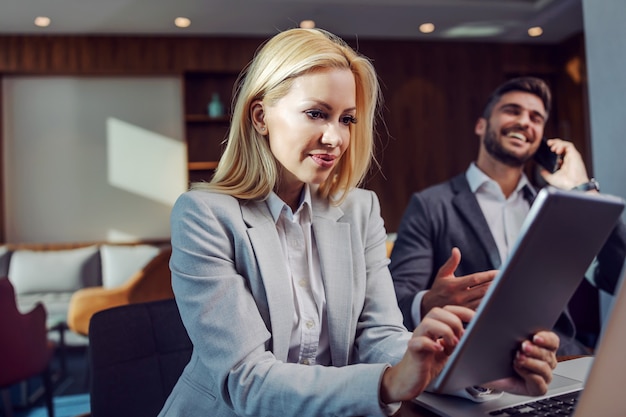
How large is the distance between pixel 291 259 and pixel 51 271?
4.75 m

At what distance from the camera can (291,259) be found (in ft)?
3.82

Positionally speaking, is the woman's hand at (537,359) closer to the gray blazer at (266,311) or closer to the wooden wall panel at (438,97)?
the gray blazer at (266,311)

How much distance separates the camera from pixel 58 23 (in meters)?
5.48

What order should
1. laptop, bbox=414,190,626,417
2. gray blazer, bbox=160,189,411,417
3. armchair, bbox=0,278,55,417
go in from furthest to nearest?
1. armchair, bbox=0,278,55,417
2. gray blazer, bbox=160,189,411,417
3. laptop, bbox=414,190,626,417

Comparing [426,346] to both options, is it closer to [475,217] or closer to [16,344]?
[475,217]

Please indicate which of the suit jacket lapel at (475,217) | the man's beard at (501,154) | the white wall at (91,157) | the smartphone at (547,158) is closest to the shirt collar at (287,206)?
the suit jacket lapel at (475,217)

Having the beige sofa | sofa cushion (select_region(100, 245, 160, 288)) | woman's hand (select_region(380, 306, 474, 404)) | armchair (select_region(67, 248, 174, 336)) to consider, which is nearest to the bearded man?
woman's hand (select_region(380, 306, 474, 404))

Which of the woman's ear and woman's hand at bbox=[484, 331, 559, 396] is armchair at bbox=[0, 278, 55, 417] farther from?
woman's hand at bbox=[484, 331, 559, 396]

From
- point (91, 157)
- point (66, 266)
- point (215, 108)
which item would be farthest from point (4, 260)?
point (215, 108)

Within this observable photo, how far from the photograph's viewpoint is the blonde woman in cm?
89

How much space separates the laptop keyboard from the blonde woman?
13 cm

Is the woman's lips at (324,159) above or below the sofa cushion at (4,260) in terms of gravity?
above

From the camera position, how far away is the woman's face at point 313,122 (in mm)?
1073

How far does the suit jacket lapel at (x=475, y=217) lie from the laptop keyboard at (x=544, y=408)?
1.05m
